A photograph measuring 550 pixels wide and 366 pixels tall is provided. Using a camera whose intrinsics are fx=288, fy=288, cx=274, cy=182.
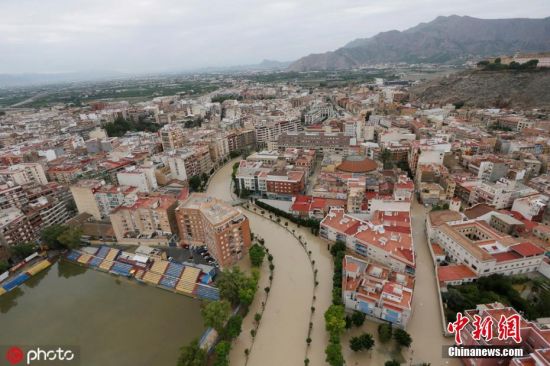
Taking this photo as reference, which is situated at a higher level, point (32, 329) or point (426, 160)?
point (426, 160)

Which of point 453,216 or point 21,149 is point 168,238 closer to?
point 453,216

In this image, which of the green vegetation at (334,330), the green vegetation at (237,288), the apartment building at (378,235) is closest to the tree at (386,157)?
the apartment building at (378,235)

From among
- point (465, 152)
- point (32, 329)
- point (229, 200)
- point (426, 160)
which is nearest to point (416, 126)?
point (465, 152)

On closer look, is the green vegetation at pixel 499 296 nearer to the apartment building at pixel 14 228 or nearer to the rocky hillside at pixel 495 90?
the apartment building at pixel 14 228

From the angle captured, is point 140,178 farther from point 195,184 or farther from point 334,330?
point 334,330

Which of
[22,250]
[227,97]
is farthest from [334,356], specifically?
[227,97]
